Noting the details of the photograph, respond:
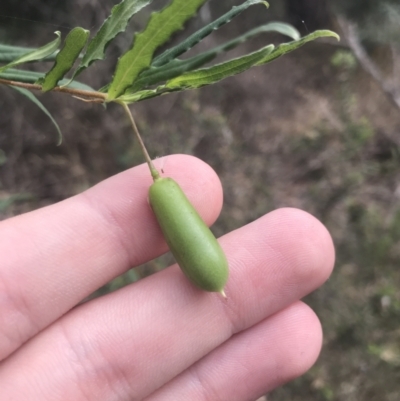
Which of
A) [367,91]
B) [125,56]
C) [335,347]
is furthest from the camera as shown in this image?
[367,91]

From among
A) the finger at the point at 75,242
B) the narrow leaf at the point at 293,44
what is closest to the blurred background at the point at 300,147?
the finger at the point at 75,242

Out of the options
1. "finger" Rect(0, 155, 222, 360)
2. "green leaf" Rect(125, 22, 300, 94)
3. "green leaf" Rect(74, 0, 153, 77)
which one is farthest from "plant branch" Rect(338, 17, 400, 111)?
"green leaf" Rect(74, 0, 153, 77)

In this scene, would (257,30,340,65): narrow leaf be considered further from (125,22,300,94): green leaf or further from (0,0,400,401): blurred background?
(0,0,400,401): blurred background

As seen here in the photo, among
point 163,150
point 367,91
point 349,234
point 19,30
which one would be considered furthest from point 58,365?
point 367,91

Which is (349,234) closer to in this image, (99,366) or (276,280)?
(276,280)

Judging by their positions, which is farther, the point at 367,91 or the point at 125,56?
the point at 367,91

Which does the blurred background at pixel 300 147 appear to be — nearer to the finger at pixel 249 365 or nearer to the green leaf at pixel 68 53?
the finger at pixel 249 365
